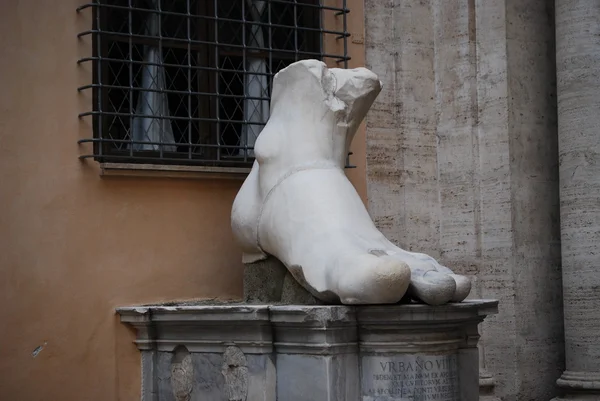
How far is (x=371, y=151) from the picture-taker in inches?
317

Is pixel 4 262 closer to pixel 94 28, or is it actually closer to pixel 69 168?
pixel 69 168

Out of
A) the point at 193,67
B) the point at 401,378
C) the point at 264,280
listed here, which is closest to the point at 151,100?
the point at 193,67

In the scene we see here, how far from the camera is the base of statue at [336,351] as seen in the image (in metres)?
5.65

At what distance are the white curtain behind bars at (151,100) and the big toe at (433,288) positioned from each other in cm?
225

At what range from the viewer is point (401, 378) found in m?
5.70

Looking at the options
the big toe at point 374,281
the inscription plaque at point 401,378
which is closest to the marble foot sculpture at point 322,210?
the big toe at point 374,281

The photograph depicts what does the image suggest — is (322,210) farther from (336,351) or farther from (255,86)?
(255,86)

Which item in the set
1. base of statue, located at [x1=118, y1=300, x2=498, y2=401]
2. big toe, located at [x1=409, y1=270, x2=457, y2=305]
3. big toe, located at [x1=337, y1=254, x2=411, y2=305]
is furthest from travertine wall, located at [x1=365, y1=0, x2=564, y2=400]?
big toe, located at [x1=337, y1=254, x2=411, y2=305]

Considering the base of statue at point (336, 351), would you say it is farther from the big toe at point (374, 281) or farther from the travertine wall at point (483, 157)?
the travertine wall at point (483, 157)

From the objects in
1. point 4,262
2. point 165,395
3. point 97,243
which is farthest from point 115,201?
point 165,395

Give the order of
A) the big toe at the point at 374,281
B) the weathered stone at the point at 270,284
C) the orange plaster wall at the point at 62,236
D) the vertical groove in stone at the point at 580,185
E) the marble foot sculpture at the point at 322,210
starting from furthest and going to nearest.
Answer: the vertical groove in stone at the point at 580,185
the orange plaster wall at the point at 62,236
the weathered stone at the point at 270,284
the marble foot sculpture at the point at 322,210
the big toe at the point at 374,281

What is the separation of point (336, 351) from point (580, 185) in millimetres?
2829

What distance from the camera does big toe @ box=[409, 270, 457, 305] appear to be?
572 cm

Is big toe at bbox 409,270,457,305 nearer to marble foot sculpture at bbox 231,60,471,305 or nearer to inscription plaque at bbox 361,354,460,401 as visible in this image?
marble foot sculpture at bbox 231,60,471,305
